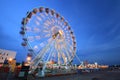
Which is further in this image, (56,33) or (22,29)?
(56,33)

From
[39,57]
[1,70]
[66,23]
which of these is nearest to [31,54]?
[39,57]

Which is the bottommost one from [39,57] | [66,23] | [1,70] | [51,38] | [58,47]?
[1,70]

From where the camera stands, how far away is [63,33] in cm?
2869

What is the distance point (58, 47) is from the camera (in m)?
26.9

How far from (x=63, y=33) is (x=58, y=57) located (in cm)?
596

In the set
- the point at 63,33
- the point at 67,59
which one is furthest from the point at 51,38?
the point at 67,59

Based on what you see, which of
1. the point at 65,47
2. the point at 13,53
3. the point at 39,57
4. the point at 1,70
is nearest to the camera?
the point at 1,70

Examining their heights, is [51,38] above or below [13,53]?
above

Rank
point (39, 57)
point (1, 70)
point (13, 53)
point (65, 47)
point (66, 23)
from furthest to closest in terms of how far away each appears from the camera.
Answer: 1. point (66, 23)
2. point (65, 47)
3. point (13, 53)
4. point (39, 57)
5. point (1, 70)

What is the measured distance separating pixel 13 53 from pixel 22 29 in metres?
6.94

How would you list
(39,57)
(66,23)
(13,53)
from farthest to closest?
1. (66,23)
2. (13,53)
3. (39,57)

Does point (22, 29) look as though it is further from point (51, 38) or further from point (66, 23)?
point (66, 23)

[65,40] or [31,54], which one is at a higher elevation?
[65,40]

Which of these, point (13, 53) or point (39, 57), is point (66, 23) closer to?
point (39, 57)
